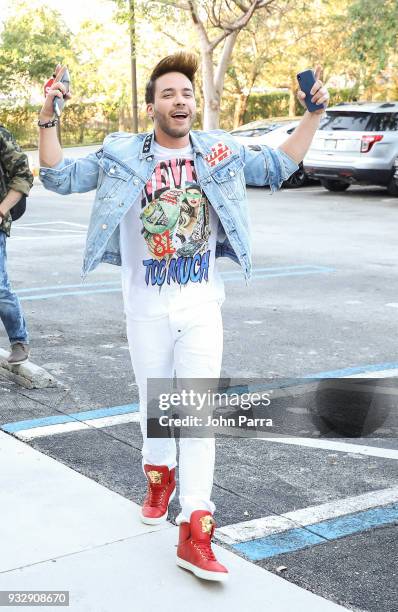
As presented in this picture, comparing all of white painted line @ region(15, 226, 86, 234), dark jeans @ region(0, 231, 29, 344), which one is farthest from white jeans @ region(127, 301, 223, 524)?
white painted line @ region(15, 226, 86, 234)

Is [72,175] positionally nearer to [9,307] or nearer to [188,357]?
[188,357]

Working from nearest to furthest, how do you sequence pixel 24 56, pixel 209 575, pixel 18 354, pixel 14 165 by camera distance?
pixel 209 575, pixel 14 165, pixel 18 354, pixel 24 56

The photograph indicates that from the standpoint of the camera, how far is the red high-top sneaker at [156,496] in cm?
402

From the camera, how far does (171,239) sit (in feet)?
12.4

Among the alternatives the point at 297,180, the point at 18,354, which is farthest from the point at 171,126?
the point at 297,180

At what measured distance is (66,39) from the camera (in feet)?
154

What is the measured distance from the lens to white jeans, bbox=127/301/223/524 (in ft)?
12.0

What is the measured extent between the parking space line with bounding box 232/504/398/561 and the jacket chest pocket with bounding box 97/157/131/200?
4.95 ft

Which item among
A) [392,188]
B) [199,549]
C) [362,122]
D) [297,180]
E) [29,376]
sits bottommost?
[297,180]

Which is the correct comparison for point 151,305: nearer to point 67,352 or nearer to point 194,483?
point 194,483

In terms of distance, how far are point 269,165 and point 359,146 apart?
15996mm

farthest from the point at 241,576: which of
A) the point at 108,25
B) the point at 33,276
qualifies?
the point at 108,25

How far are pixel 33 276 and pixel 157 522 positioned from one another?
22.7ft

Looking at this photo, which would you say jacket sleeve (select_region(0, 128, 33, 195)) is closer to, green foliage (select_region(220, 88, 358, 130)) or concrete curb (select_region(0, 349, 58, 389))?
concrete curb (select_region(0, 349, 58, 389))
